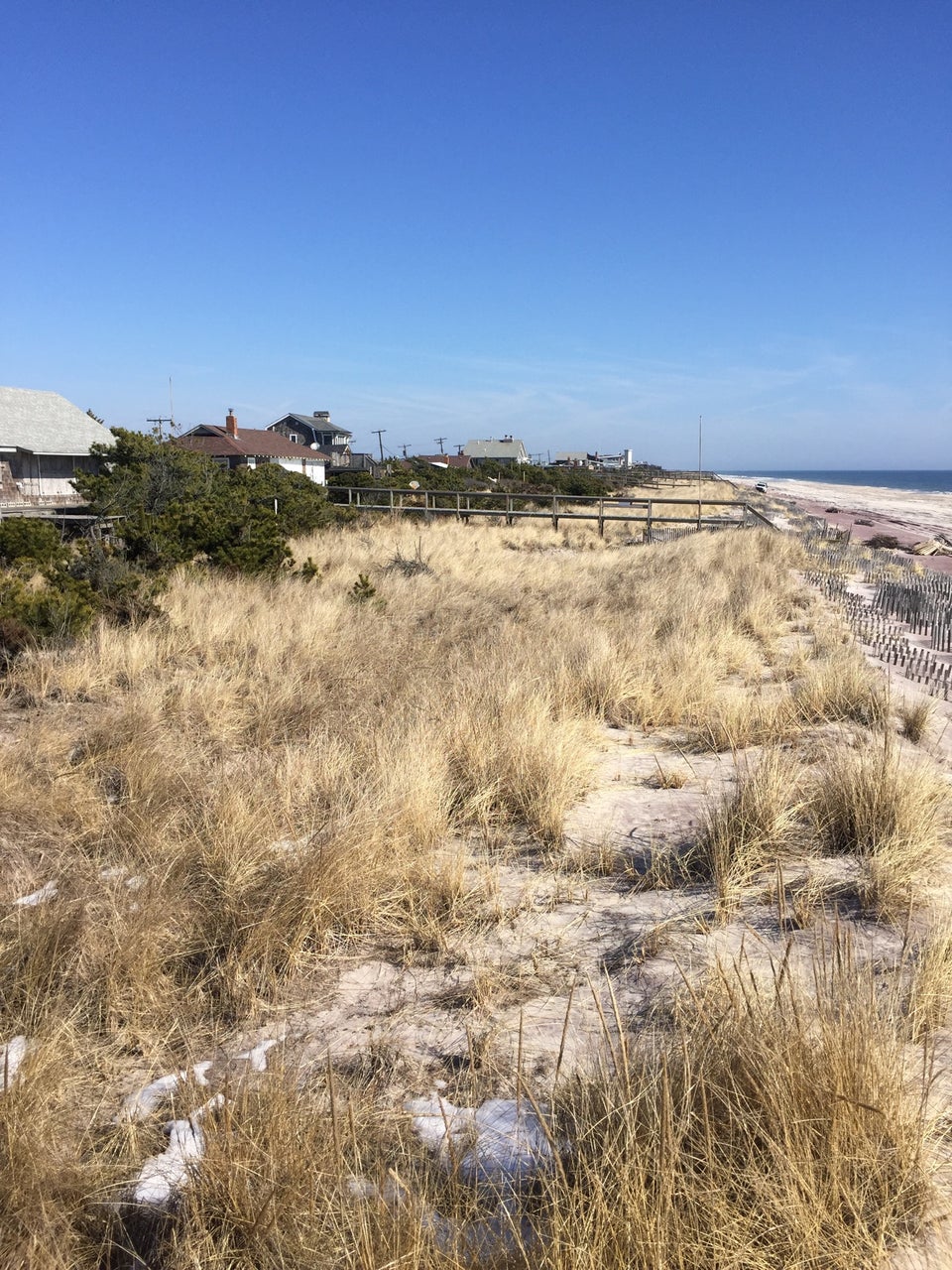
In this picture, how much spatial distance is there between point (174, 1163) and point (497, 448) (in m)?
109

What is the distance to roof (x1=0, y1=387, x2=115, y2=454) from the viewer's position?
31.3 meters

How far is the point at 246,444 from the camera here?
2227 inches

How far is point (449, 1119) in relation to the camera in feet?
8.04

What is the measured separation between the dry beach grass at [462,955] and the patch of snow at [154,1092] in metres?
0.02

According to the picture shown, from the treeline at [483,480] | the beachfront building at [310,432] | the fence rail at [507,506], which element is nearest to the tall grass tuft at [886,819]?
the fence rail at [507,506]

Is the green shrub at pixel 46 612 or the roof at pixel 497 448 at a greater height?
→ the roof at pixel 497 448

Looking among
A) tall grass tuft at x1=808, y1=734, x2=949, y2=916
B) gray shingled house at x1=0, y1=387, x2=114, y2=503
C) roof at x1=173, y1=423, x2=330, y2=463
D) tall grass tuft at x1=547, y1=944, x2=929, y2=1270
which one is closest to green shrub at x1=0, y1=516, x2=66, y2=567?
tall grass tuft at x1=808, y1=734, x2=949, y2=916

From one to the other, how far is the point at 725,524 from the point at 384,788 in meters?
21.2

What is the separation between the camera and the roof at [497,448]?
107 m

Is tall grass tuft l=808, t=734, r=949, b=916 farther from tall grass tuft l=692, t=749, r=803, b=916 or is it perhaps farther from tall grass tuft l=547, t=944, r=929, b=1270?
tall grass tuft l=547, t=944, r=929, b=1270

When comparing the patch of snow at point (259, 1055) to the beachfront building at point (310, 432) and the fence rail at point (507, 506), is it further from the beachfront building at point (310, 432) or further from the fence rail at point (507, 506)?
the beachfront building at point (310, 432)

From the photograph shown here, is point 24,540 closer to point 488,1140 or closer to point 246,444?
point 488,1140

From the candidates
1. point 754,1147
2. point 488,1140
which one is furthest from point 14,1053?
point 754,1147

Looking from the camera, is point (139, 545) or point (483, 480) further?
point (483, 480)
